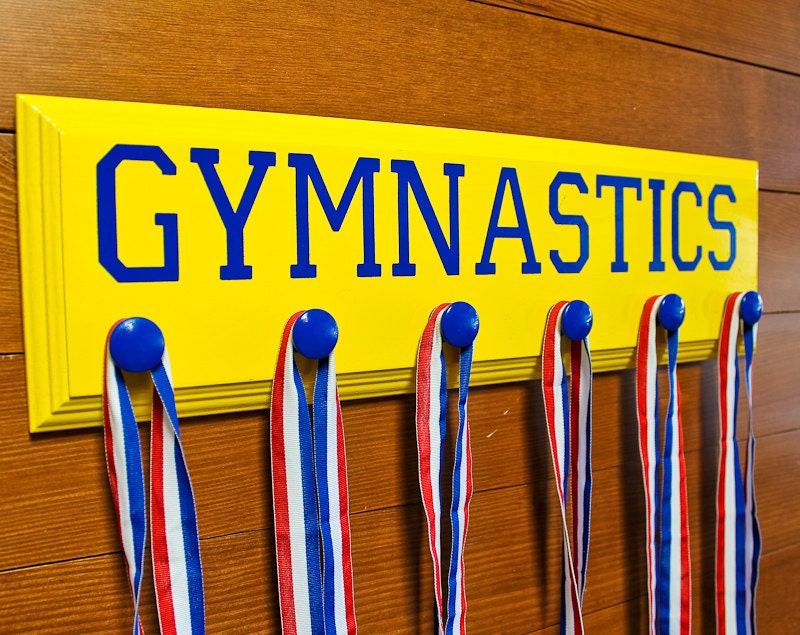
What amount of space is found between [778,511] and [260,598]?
1.67 feet

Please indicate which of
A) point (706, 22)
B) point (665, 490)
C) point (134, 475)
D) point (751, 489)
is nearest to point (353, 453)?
point (134, 475)

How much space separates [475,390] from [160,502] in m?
0.23

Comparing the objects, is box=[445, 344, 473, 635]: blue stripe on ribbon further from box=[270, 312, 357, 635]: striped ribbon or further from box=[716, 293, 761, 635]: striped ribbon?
box=[716, 293, 761, 635]: striped ribbon

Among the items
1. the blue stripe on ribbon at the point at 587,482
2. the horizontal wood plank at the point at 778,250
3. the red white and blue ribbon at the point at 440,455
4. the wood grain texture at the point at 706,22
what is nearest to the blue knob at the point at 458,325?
the red white and blue ribbon at the point at 440,455

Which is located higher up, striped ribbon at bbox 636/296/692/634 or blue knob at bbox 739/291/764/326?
blue knob at bbox 739/291/764/326

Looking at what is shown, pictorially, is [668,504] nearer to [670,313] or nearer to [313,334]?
[670,313]

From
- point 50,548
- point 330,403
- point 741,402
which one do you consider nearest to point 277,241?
point 330,403

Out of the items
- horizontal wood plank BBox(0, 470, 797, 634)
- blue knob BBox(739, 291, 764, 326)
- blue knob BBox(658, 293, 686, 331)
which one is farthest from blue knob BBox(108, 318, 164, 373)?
blue knob BBox(739, 291, 764, 326)

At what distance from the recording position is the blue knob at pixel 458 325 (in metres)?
0.49

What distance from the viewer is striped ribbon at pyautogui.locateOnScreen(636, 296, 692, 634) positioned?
0.58 meters

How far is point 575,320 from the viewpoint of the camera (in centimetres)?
54

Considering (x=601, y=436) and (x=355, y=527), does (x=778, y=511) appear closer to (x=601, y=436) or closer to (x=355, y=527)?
(x=601, y=436)

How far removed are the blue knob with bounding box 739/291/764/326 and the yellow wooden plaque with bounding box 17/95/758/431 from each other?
0.05m

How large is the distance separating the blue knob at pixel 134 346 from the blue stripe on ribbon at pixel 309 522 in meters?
0.09
